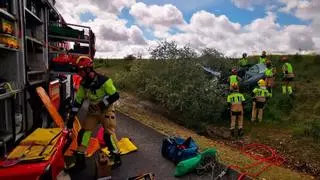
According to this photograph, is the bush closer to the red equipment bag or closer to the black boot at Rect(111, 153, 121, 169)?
the black boot at Rect(111, 153, 121, 169)

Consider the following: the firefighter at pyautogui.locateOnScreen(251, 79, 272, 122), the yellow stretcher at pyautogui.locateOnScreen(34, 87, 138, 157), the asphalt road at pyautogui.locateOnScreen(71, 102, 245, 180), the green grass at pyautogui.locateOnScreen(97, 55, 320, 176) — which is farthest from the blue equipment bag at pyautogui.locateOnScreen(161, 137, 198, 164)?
the firefighter at pyautogui.locateOnScreen(251, 79, 272, 122)

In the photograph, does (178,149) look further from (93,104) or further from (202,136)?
(202,136)

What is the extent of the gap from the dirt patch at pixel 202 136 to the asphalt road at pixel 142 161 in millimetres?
716

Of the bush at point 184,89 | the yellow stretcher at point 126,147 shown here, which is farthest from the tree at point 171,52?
the yellow stretcher at point 126,147

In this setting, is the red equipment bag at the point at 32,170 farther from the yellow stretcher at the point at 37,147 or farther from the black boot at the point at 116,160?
the black boot at the point at 116,160

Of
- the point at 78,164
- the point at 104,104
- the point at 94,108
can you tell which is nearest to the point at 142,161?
the point at 78,164

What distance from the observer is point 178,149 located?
23.7ft

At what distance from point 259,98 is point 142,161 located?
8.60 metres

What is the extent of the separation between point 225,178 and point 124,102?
28.7 ft

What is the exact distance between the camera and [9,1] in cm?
591

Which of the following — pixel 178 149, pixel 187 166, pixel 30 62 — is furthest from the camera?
pixel 30 62

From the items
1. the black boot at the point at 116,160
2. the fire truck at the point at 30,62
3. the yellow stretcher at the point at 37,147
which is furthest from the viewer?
the black boot at the point at 116,160

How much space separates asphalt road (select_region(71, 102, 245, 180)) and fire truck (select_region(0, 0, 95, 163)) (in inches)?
58.6

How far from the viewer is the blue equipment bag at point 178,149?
23.2 ft
